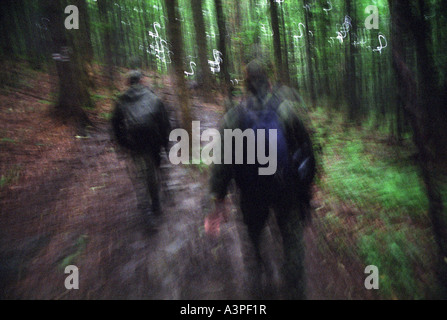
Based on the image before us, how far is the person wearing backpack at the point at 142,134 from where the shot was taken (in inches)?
163

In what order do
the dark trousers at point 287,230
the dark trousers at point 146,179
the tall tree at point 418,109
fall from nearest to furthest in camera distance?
1. the dark trousers at point 287,230
2. the tall tree at point 418,109
3. the dark trousers at point 146,179

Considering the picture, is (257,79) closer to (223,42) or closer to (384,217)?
(384,217)

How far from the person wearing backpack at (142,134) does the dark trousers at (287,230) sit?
2.05m

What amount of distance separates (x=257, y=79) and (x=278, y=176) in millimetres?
865

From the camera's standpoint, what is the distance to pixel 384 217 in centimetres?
482

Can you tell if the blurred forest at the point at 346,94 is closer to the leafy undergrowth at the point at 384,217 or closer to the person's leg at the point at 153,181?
the leafy undergrowth at the point at 384,217

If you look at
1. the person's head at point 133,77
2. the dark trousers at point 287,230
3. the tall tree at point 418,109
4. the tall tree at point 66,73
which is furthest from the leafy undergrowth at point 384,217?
the tall tree at point 66,73

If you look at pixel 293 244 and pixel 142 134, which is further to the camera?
pixel 142 134

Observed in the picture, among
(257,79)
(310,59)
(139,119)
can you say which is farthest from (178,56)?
(310,59)

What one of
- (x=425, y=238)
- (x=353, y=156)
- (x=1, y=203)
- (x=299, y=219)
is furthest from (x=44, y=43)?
(x=425, y=238)

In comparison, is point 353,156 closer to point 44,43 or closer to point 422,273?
point 422,273

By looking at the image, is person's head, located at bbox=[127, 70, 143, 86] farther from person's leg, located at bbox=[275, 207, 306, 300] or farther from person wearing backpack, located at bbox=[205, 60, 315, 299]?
person's leg, located at bbox=[275, 207, 306, 300]

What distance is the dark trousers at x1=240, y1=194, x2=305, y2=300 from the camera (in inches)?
105

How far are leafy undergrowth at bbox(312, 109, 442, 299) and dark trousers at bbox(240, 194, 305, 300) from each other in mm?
712
